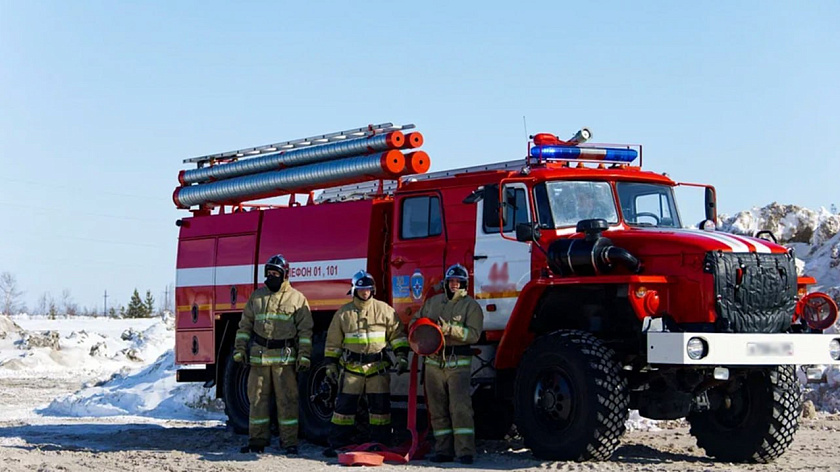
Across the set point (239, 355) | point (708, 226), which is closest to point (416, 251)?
point (239, 355)

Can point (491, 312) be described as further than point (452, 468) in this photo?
Yes

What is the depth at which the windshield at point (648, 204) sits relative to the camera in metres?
12.2

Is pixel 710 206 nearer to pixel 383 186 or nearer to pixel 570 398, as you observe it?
pixel 570 398

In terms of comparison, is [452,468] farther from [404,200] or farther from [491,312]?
[404,200]

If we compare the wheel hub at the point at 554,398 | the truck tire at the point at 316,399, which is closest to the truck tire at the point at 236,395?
the truck tire at the point at 316,399

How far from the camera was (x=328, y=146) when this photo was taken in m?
14.6

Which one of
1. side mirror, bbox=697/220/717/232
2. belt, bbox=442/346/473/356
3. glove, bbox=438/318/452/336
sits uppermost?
side mirror, bbox=697/220/717/232

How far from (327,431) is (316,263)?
2.11m

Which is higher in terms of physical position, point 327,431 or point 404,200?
point 404,200

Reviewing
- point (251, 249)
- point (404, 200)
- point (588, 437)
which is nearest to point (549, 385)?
point (588, 437)

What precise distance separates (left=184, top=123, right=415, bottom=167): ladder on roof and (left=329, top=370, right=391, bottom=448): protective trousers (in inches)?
132

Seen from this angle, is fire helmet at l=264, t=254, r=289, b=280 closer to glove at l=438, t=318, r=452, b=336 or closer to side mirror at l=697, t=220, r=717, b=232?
glove at l=438, t=318, r=452, b=336

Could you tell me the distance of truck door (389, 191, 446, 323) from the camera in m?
12.7

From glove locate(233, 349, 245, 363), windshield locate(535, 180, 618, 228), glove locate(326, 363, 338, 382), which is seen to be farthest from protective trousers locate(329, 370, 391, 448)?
windshield locate(535, 180, 618, 228)
